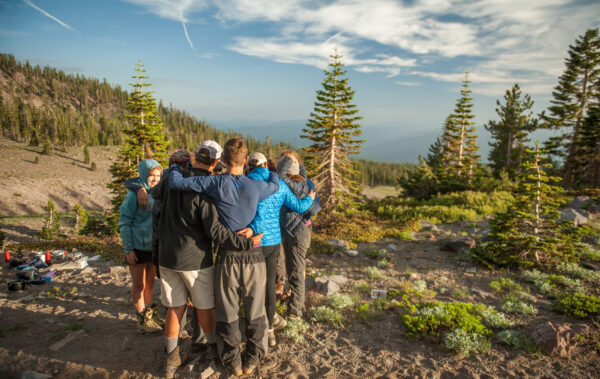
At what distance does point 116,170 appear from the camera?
2027 centimetres

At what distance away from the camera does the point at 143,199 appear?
4855 millimetres

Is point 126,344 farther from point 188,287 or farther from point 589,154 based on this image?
point 589,154

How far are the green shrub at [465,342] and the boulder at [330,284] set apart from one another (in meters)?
2.62

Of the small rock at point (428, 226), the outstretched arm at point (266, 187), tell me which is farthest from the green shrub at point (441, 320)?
the small rock at point (428, 226)

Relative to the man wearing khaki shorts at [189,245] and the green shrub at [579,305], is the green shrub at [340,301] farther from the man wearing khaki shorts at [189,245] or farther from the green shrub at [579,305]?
the green shrub at [579,305]

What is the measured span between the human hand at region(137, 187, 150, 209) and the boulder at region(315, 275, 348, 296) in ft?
14.1

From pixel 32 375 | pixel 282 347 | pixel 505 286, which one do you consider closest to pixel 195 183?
pixel 282 347

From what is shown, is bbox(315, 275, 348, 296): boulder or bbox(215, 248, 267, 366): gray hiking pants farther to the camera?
bbox(315, 275, 348, 296): boulder

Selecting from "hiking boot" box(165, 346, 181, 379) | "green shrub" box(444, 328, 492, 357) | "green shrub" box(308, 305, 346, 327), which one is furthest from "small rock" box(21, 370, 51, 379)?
"green shrub" box(444, 328, 492, 357)

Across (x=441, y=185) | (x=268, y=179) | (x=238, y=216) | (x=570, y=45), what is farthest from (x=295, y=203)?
(x=570, y=45)

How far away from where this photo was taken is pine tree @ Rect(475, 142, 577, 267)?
26.9 ft

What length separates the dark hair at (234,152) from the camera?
3.69 meters

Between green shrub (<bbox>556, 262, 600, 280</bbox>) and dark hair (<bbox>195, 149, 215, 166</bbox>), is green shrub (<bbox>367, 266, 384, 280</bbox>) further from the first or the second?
dark hair (<bbox>195, 149, 215, 166</bbox>)

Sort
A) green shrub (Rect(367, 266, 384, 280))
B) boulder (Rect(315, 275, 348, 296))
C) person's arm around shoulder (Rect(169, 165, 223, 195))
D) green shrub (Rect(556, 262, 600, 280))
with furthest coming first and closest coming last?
green shrub (Rect(367, 266, 384, 280)) → green shrub (Rect(556, 262, 600, 280)) → boulder (Rect(315, 275, 348, 296)) → person's arm around shoulder (Rect(169, 165, 223, 195))
